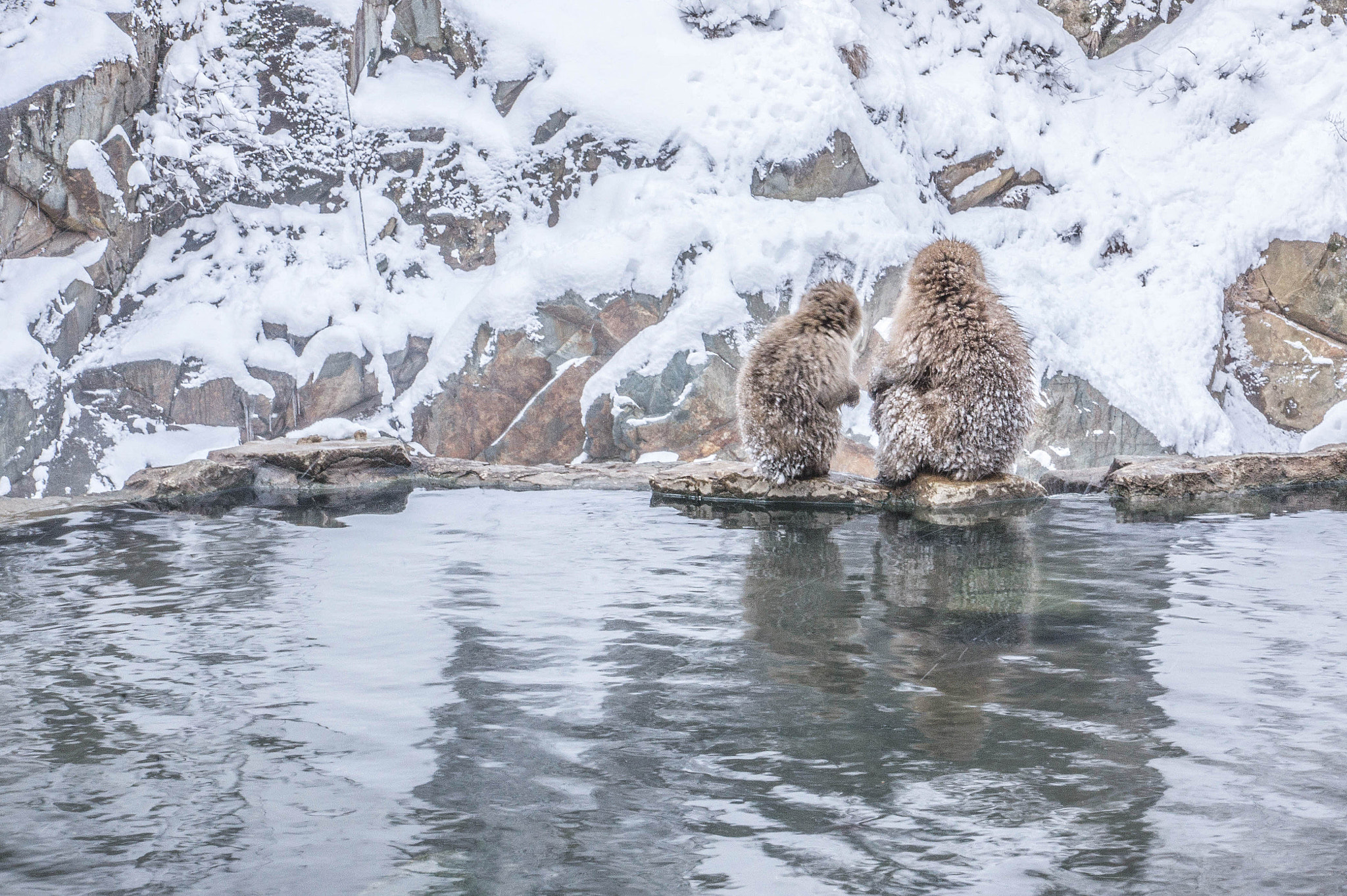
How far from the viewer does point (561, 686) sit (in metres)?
2.24

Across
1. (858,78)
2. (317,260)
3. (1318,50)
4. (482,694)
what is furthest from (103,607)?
(1318,50)

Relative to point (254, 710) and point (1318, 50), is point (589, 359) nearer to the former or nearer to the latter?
point (254, 710)

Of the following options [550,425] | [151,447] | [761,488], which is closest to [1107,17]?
[550,425]

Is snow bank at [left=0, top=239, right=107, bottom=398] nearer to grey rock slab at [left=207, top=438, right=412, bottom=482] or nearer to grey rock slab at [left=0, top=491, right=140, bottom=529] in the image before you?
grey rock slab at [left=207, top=438, right=412, bottom=482]

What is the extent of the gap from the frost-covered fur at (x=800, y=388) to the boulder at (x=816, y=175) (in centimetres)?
598

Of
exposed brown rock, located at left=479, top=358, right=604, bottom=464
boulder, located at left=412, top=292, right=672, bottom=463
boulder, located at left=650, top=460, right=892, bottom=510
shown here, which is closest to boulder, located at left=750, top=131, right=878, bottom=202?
boulder, located at left=412, top=292, right=672, bottom=463

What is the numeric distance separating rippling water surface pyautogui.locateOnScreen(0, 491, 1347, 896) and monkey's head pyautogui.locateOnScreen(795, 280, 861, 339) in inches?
66.0

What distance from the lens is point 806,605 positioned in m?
2.93

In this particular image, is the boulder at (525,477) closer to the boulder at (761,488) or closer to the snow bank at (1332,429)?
the boulder at (761,488)

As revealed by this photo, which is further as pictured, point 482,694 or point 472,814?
point 482,694

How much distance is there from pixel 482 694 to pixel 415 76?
10.7 metres

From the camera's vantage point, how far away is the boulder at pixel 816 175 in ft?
35.4

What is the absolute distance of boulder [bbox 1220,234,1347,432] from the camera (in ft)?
36.4

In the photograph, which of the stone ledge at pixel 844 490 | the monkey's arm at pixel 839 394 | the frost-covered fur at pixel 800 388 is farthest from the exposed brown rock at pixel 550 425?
the monkey's arm at pixel 839 394
